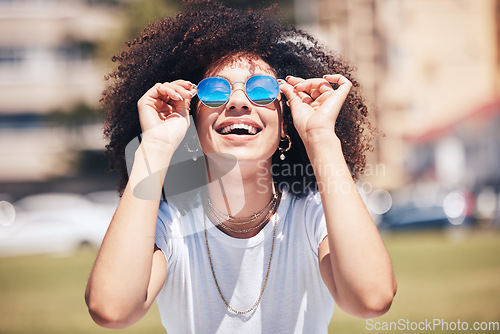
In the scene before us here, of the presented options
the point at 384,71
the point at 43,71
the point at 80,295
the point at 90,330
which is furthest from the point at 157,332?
the point at 384,71

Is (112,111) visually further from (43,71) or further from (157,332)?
(43,71)

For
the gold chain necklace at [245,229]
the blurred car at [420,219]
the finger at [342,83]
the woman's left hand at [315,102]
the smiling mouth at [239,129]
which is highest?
the finger at [342,83]

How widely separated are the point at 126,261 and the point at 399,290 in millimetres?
7671

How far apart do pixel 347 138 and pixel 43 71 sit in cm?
3388

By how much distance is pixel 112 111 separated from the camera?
10.4 ft

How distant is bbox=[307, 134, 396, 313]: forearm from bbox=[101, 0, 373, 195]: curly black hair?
0.58m

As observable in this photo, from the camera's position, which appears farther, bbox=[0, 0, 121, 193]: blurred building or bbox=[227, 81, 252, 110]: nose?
bbox=[0, 0, 121, 193]: blurred building

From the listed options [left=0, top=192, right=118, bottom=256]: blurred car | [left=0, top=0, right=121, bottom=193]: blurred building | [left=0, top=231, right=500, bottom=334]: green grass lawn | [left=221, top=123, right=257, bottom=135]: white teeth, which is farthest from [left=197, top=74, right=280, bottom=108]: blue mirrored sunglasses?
[left=0, top=0, right=121, bottom=193]: blurred building

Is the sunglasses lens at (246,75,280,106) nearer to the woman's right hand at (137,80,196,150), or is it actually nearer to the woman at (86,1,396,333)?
the woman at (86,1,396,333)

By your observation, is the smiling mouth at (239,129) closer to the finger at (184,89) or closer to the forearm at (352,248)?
the finger at (184,89)

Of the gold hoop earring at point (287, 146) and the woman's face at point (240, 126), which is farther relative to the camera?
the gold hoop earring at point (287, 146)

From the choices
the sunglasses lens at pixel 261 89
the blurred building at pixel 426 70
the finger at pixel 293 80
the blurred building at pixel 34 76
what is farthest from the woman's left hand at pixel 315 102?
the blurred building at pixel 426 70

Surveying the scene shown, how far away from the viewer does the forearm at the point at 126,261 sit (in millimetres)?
2170

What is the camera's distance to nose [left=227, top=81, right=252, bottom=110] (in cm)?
259
